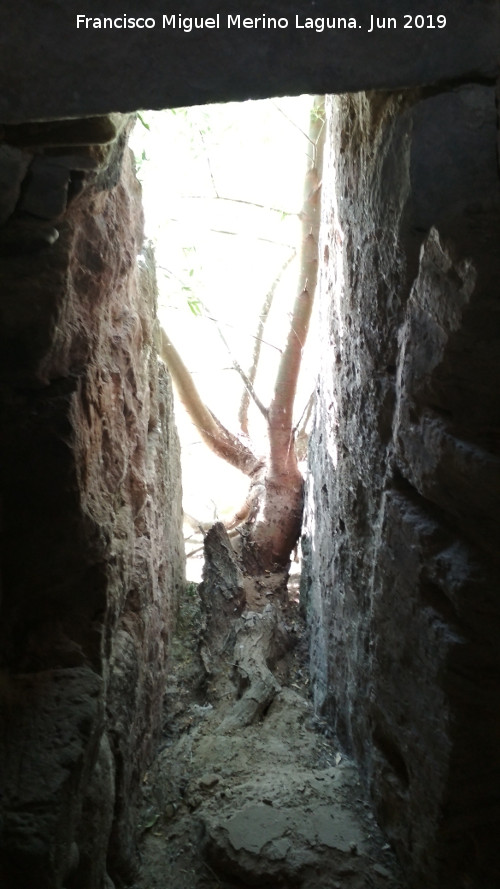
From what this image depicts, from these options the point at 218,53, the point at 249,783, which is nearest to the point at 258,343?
the point at 249,783

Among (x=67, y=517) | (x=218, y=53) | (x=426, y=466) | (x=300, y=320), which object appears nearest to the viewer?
(x=218, y=53)

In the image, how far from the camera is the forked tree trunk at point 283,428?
4445mm

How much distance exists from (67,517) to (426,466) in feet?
2.97

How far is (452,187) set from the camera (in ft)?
4.61

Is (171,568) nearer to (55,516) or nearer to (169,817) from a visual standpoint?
(169,817)

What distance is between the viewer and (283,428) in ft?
15.8

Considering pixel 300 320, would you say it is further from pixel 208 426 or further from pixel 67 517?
pixel 67 517

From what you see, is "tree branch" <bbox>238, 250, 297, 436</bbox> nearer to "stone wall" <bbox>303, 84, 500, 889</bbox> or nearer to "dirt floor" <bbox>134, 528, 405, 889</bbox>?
"dirt floor" <bbox>134, 528, 405, 889</bbox>

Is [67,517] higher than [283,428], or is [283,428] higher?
[283,428]

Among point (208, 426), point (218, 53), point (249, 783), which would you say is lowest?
point (249, 783)

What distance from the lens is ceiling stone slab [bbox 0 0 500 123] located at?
1.36 meters

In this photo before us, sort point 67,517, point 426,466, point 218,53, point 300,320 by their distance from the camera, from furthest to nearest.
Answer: point 300,320 < point 67,517 < point 426,466 < point 218,53

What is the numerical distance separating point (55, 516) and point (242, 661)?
177 centimetres

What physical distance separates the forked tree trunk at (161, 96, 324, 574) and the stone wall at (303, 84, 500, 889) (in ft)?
6.58
